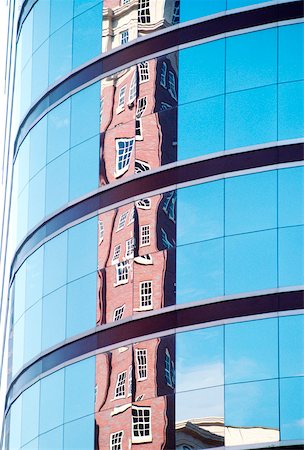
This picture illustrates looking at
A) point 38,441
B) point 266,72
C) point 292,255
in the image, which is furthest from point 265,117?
point 38,441

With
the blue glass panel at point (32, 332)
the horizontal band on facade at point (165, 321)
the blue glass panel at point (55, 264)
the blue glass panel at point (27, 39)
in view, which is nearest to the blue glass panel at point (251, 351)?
the horizontal band on facade at point (165, 321)

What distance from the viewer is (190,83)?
37812mm

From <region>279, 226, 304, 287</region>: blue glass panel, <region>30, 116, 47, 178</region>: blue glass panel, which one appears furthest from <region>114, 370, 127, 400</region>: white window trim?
<region>30, 116, 47, 178</region>: blue glass panel

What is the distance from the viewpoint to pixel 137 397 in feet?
117

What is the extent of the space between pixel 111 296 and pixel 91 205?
2907 millimetres

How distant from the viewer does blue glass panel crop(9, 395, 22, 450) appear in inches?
1550

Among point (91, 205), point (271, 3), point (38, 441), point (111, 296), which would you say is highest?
point (271, 3)

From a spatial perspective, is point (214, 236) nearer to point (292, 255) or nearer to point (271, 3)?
point (292, 255)

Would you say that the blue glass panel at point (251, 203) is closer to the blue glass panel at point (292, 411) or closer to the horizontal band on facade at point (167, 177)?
the horizontal band on facade at point (167, 177)

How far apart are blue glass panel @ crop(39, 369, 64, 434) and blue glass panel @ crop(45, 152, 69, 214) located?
200 inches

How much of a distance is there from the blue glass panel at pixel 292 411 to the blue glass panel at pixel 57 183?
9.34 metres

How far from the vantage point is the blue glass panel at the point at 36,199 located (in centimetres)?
4078

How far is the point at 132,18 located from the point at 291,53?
16.8ft

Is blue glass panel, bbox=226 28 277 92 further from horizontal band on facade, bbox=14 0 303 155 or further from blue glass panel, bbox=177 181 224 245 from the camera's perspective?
blue glass panel, bbox=177 181 224 245
